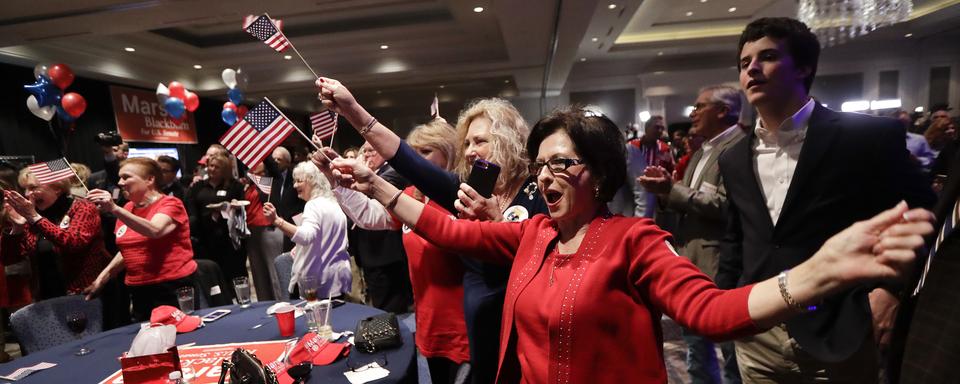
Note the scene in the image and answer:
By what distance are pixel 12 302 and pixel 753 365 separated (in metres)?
5.16

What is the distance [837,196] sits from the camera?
1.30 m

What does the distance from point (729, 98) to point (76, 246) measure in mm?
4546

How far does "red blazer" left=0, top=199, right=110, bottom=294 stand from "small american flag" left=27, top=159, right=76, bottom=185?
290 millimetres

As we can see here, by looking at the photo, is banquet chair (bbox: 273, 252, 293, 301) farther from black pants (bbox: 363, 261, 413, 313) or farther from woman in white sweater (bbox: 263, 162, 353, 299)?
black pants (bbox: 363, 261, 413, 313)

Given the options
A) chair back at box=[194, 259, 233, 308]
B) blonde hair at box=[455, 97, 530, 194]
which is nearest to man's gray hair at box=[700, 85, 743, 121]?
blonde hair at box=[455, 97, 530, 194]

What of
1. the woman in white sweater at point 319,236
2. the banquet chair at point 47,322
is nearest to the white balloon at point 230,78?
the woman in white sweater at point 319,236

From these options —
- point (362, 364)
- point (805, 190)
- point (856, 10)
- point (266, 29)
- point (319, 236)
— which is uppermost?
point (856, 10)

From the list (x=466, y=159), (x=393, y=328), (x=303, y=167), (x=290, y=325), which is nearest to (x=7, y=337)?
(x=303, y=167)

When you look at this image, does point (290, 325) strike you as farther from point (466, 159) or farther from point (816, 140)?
point (816, 140)

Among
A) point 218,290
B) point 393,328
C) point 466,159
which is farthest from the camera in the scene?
point 218,290

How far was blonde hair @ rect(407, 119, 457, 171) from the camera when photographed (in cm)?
239

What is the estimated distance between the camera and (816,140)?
133 cm

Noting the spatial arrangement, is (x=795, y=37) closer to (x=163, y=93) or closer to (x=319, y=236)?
(x=319, y=236)

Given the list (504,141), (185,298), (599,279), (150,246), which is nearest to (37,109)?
(150,246)
